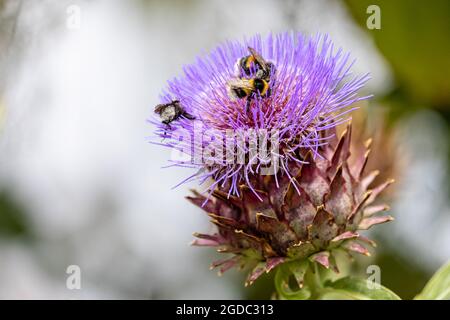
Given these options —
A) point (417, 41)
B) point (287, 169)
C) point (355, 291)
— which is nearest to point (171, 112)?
point (287, 169)

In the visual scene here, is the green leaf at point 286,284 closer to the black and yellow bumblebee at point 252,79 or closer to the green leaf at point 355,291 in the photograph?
the green leaf at point 355,291

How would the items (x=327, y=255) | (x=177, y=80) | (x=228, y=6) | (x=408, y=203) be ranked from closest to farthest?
(x=327, y=255) → (x=177, y=80) → (x=408, y=203) → (x=228, y=6)

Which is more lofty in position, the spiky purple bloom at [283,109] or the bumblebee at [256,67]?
the bumblebee at [256,67]

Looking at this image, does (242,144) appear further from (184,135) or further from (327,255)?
(327,255)

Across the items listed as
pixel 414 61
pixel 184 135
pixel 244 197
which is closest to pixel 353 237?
pixel 244 197

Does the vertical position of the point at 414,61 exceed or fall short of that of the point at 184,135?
it exceeds it

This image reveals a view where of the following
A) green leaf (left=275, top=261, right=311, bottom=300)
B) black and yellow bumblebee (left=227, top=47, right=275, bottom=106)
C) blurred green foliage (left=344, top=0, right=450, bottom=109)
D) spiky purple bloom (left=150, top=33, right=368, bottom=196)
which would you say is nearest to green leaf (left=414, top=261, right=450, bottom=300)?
green leaf (left=275, top=261, right=311, bottom=300)

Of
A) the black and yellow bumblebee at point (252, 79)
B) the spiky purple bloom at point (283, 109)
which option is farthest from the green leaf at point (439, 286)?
the black and yellow bumblebee at point (252, 79)
